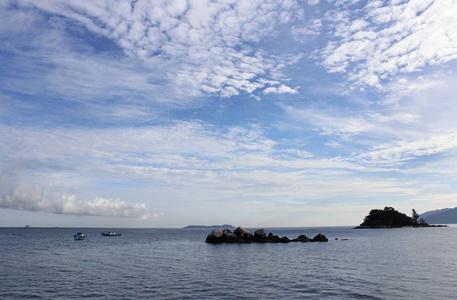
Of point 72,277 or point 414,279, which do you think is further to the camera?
point 72,277

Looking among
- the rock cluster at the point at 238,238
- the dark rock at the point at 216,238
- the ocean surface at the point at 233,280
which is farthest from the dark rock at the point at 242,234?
the ocean surface at the point at 233,280

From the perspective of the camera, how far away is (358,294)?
24.8 meters

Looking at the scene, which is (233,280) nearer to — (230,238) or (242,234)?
(230,238)

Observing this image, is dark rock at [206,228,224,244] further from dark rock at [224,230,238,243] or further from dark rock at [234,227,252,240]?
dark rock at [234,227,252,240]

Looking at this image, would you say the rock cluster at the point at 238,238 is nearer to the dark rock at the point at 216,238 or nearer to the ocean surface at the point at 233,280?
the dark rock at the point at 216,238

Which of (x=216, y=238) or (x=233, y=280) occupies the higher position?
(x=216, y=238)

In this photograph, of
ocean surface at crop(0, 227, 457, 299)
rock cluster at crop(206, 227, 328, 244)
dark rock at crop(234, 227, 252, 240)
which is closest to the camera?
ocean surface at crop(0, 227, 457, 299)

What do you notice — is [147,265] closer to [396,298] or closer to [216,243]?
[396,298]

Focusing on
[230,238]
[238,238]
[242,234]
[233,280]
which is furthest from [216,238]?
[233,280]

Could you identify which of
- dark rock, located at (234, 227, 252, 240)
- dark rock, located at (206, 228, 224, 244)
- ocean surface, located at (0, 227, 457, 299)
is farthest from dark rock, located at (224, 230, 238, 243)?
ocean surface, located at (0, 227, 457, 299)

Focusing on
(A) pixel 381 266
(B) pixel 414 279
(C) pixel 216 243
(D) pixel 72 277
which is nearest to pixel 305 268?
(A) pixel 381 266

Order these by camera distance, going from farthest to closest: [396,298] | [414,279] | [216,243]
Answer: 1. [216,243]
2. [414,279]
3. [396,298]

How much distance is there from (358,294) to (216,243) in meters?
61.7

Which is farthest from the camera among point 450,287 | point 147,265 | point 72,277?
point 147,265
